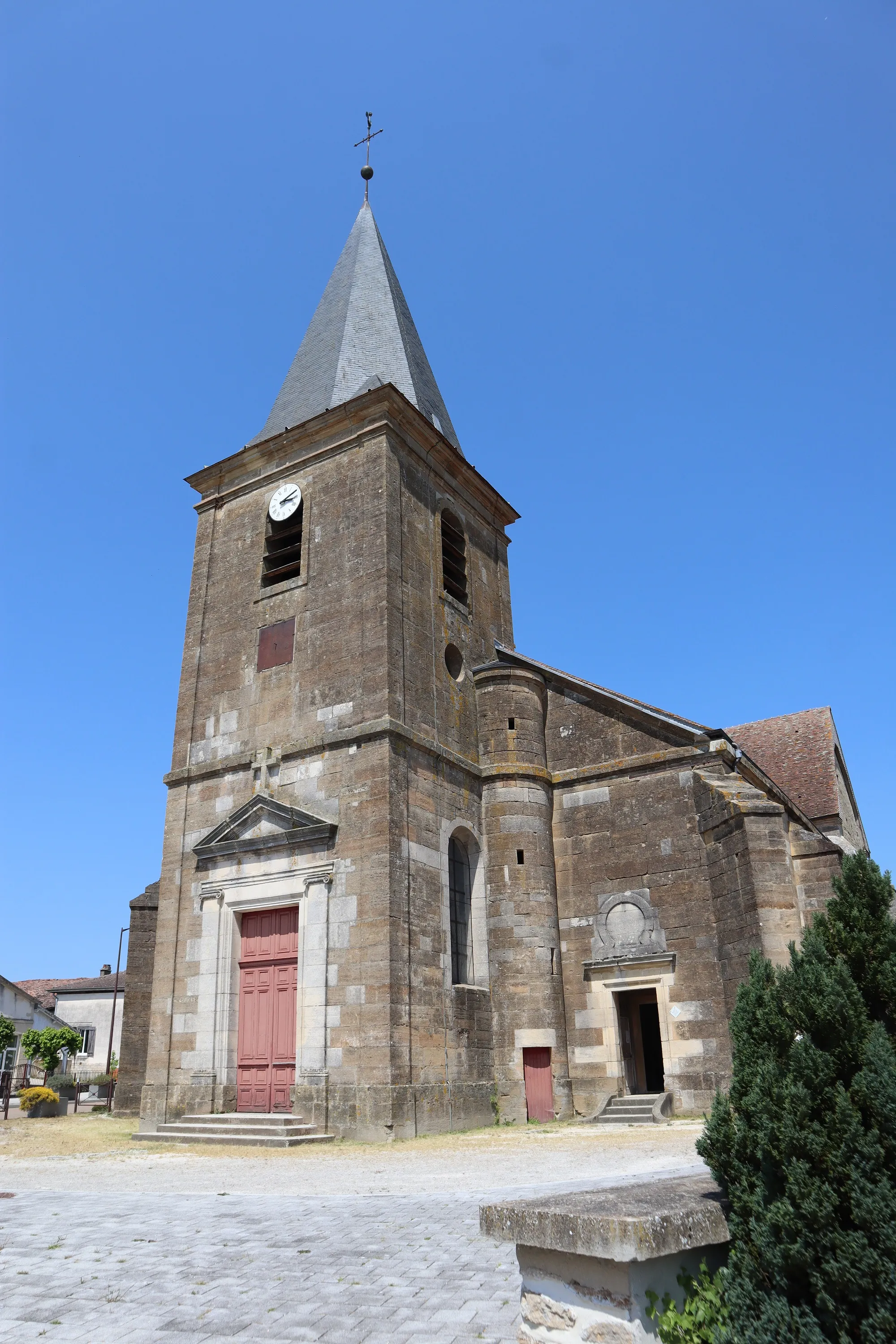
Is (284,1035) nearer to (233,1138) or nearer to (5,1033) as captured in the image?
(233,1138)

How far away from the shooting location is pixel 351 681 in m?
15.3

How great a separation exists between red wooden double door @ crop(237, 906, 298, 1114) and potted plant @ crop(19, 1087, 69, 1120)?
7.90 m

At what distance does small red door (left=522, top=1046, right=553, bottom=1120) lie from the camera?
1489cm

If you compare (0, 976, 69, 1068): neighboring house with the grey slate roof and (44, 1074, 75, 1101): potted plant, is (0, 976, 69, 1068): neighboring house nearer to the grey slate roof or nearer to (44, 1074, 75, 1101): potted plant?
(44, 1074, 75, 1101): potted plant

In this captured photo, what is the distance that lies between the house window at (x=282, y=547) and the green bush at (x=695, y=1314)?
15.1 meters

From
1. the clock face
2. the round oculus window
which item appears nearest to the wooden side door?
the round oculus window

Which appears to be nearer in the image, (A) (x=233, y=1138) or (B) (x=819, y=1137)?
(B) (x=819, y=1137)

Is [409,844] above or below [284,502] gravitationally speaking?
below

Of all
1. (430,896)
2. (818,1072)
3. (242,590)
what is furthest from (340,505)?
(818,1072)

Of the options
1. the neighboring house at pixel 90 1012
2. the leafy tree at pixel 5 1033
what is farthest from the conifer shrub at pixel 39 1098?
the neighboring house at pixel 90 1012

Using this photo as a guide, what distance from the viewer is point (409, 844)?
1427 cm

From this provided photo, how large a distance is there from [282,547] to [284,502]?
0.85 m

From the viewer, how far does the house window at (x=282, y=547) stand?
17.5m

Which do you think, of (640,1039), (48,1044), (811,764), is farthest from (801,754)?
(48,1044)
